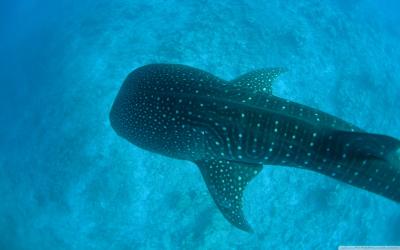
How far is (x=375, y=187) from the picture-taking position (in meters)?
3.40

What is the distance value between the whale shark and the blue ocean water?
5469 mm

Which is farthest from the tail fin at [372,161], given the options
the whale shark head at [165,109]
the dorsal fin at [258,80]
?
the dorsal fin at [258,80]

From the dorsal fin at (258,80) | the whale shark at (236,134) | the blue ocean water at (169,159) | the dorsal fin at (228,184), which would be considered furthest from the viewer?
the blue ocean water at (169,159)

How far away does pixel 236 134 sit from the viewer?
11.5 ft

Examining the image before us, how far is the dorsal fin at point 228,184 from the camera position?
3969mm

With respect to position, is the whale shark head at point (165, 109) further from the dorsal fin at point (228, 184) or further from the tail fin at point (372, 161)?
the tail fin at point (372, 161)

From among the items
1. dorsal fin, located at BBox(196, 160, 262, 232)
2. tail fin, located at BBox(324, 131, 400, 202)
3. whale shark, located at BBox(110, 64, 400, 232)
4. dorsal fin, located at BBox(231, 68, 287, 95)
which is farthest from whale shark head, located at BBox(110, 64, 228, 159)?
tail fin, located at BBox(324, 131, 400, 202)

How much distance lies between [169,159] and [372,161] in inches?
266

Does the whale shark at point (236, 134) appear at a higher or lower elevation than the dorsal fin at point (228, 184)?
higher

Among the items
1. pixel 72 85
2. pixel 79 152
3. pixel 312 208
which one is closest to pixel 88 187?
pixel 79 152

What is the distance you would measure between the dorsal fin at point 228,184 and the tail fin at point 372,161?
1.18 metres

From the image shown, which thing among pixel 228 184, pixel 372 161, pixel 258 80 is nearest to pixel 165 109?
pixel 228 184

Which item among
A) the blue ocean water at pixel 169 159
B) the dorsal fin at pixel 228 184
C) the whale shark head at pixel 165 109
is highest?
the whale shark head at pixel 165 109

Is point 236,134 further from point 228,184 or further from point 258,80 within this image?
point 258,80
